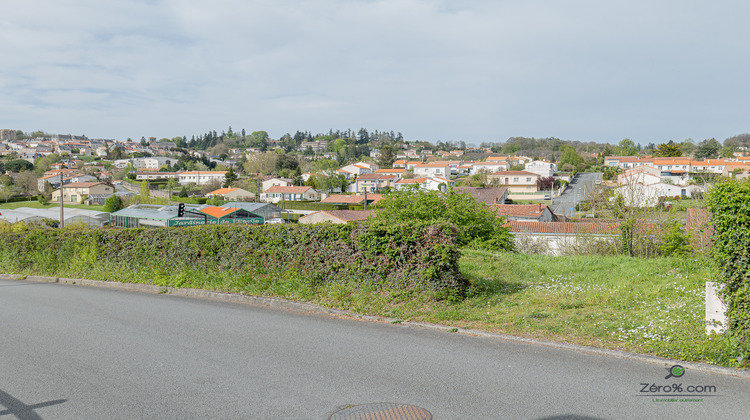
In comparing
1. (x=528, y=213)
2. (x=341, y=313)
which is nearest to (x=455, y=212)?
(x=341, y=313)

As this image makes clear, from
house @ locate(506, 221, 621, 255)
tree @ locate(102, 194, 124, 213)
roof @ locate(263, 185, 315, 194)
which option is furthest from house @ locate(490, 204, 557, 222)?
tree @ locate(102, 194, 124, 213)

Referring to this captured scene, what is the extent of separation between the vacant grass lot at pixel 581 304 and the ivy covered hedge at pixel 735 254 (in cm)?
25

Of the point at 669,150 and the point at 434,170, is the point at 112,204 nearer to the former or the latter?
the point at 434,170

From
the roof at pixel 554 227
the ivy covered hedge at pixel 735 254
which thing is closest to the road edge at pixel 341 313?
the ivy covered hedge at pixel 735 254

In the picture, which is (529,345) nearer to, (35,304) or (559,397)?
(559,397)

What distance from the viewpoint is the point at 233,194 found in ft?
285

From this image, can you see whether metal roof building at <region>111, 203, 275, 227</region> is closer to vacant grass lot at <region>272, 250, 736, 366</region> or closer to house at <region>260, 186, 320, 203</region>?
house at <region>260, 186, 320, 203</region>

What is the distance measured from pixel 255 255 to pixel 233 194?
79.3 metres

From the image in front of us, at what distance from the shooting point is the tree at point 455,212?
56.9 feet

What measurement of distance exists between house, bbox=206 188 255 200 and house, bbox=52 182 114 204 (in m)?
24.7

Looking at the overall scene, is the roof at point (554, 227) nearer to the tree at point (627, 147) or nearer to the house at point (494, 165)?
the house at point (494, 165)

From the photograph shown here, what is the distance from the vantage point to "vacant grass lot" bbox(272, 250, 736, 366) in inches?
247

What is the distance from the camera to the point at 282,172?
118750 millimetres

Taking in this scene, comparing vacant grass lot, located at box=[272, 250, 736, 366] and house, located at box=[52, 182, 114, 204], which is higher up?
vacant grass lot, located at box=[272, 250, 736, 366]
